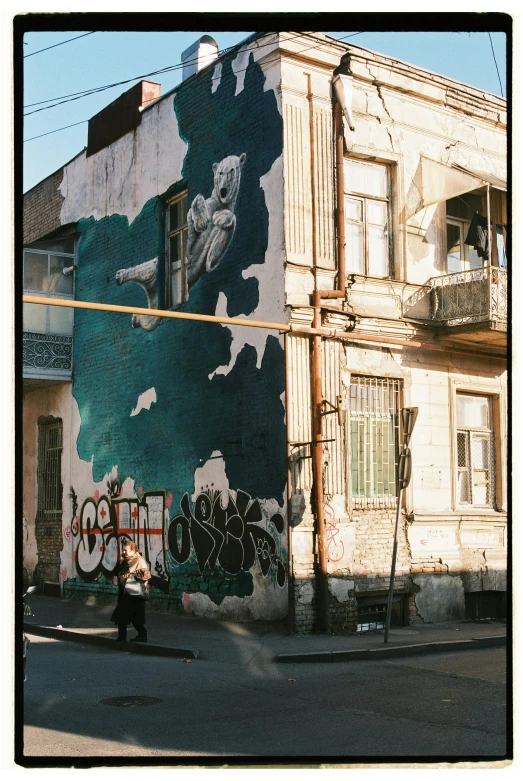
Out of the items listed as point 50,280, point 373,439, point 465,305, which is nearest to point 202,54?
point 50,280

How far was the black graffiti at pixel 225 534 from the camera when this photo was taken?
14.3 m

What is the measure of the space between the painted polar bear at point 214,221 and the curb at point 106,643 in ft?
20.7

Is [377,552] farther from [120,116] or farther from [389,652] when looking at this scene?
[120,116]

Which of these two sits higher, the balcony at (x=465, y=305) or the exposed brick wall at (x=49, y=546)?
the balcony at (x=465, y=305)

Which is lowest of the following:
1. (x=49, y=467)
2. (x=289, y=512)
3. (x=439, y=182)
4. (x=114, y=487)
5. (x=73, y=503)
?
(x=73, y=503)

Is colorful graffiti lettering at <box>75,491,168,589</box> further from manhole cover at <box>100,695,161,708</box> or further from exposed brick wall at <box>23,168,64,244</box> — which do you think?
manhole cover at <box>100,695,161,708</box>

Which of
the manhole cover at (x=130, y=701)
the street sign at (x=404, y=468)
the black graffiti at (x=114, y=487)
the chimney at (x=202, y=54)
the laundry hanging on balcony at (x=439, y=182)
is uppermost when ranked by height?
the chimney at (x=202, y=54)

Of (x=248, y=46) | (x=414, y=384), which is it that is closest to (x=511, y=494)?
(x=414, y=384)

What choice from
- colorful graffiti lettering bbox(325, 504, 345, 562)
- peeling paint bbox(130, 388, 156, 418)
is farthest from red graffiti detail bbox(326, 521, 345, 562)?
peeling paint bbox(130, 388, 156, 418)

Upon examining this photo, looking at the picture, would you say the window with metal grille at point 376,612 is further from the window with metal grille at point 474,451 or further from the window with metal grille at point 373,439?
the window with metal grille at point 474,451

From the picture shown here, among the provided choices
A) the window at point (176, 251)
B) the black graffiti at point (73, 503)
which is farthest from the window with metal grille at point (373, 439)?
the black graffiti at point (73, 503)

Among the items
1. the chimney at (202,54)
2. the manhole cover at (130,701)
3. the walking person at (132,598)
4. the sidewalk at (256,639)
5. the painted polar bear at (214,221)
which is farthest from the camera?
the chimney at (202,54)

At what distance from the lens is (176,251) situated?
697 inches

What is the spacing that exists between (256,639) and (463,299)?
6653 mm
